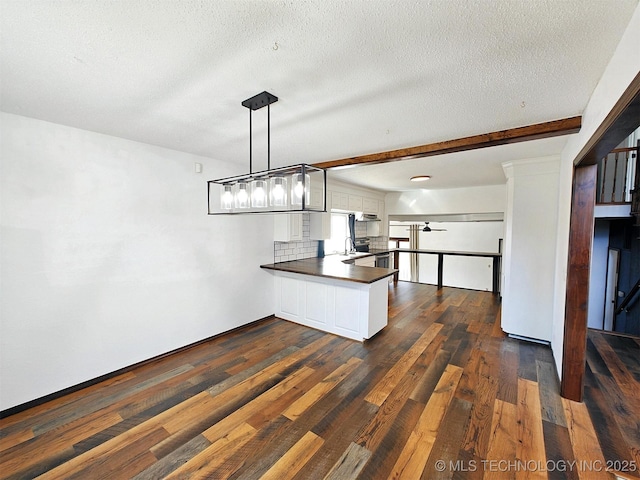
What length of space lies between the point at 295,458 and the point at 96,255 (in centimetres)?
249

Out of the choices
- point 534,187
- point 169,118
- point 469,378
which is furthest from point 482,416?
point 169,118

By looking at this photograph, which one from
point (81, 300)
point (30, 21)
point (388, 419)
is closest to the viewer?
point (30, 21)

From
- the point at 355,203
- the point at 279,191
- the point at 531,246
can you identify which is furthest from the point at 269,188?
the point at 355,203

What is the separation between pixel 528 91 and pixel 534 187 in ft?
7.00

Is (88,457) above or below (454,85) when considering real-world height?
below

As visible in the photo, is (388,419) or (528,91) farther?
(388,419)

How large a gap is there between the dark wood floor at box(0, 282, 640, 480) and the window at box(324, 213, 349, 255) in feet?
9.35

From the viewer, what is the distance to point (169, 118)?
86.4 inches

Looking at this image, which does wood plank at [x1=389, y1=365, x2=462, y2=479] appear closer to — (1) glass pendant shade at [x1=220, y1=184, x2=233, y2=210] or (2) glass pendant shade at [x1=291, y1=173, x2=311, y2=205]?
(2) glass pendant shade at [x1=291, y1=173, x2=311, y2=205]

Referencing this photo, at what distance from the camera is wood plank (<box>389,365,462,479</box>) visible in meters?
1.66

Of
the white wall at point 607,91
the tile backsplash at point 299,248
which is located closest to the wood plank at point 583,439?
the white wall at point 607,91

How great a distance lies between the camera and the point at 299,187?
1.67 m

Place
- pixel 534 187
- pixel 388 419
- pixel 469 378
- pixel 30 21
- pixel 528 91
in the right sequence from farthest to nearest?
1. pixel 534 187
2. pixel 469 378
3. pixel 388 419
4. pixel 528 91
5. pixel 30 21

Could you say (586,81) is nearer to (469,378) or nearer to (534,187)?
(534,187)
